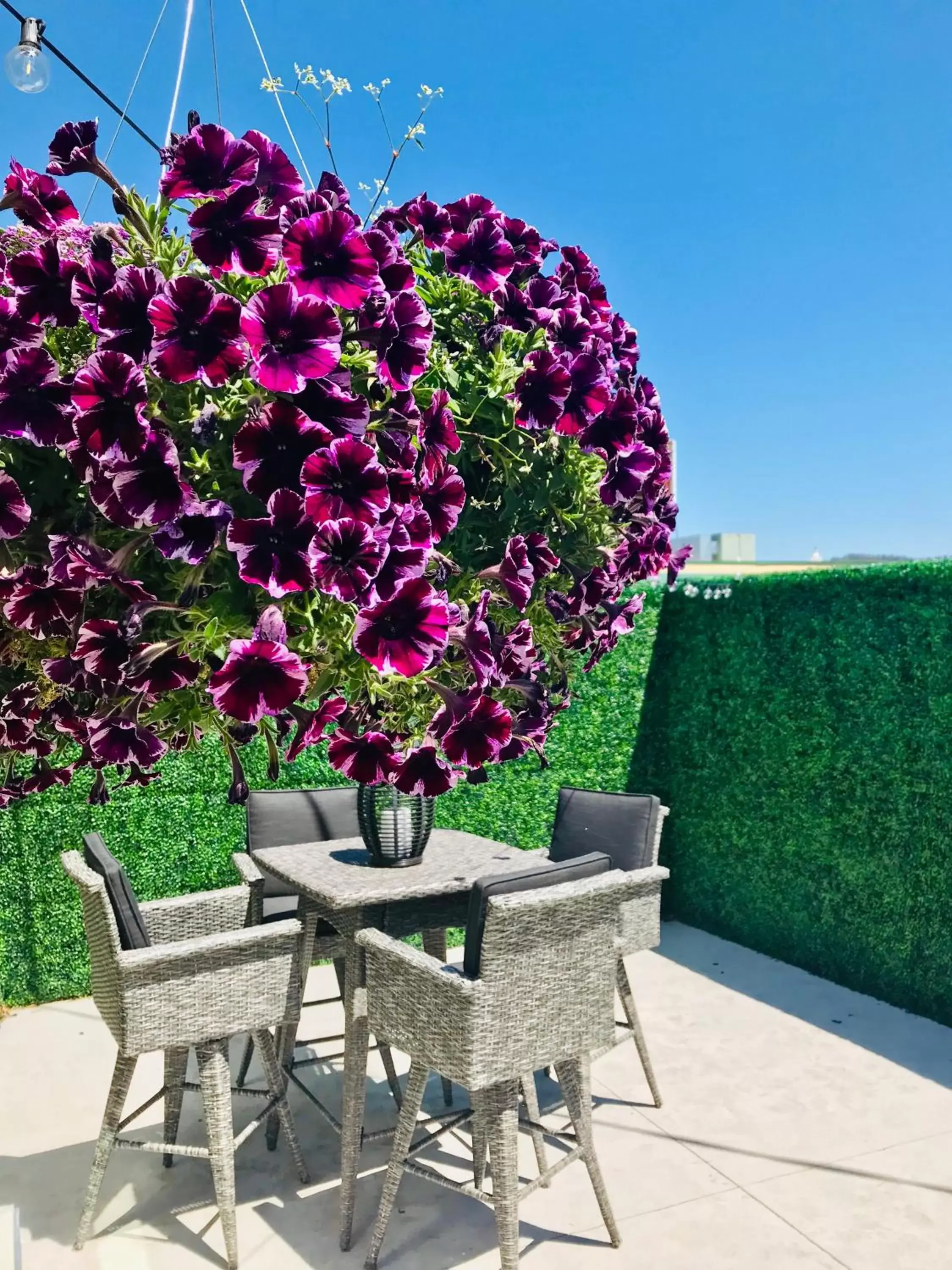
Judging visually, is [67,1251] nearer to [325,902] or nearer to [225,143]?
[325,902]

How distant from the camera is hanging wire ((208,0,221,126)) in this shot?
979 millimetres

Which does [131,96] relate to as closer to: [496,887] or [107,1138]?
[496,887]

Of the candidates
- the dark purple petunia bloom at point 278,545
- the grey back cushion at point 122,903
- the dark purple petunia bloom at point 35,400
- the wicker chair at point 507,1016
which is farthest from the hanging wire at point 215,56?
the grey back cushion at point 122,903

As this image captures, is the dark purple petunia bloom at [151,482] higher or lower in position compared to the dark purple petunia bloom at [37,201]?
lower

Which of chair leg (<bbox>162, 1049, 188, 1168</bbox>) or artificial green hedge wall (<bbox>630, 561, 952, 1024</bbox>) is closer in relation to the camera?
chair leg (<bbox>162, 1049, 188, 1168</bbox>)

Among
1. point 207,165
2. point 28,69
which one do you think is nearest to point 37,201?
point 207,165

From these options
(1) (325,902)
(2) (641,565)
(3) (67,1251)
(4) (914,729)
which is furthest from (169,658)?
(4) (914,729)

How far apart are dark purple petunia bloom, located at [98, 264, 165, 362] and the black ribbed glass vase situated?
2.94 meters

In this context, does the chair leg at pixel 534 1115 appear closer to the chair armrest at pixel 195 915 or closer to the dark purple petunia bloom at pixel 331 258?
the chair armrest at pixel 195 915

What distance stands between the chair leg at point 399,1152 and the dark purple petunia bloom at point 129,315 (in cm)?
252

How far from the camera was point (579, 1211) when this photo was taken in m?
3.05

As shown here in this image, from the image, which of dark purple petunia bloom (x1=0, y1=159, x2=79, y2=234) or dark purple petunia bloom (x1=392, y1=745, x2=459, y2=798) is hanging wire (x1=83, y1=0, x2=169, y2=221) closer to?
dark purple petunia bloom (x1=0, y1=159, x2=79, y2=234)

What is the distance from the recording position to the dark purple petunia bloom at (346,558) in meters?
0.55

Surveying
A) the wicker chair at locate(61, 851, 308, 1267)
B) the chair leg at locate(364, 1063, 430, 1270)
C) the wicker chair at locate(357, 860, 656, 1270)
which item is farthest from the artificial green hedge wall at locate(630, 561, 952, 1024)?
the wicker chair at locate(61, 851, 308, 1267)
